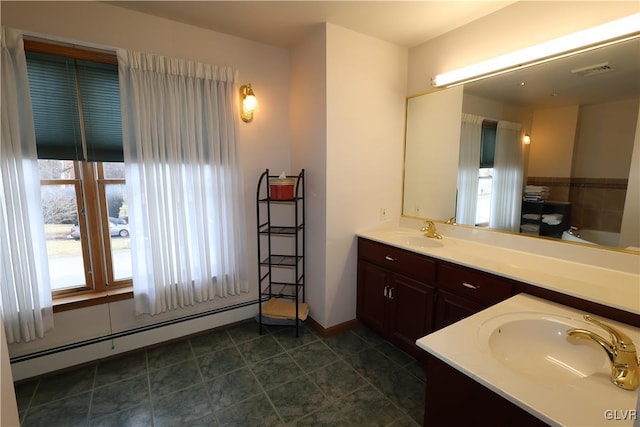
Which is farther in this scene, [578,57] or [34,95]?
[34,95]

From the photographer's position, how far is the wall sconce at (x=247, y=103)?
244 centimetres

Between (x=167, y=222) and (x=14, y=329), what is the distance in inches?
42.3

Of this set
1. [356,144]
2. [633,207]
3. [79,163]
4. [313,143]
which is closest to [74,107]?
[79,163]

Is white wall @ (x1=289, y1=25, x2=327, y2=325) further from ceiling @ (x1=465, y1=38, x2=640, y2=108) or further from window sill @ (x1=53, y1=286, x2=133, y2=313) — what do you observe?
window sill @ (x1=53, y1=286, x2=133, y2=313)

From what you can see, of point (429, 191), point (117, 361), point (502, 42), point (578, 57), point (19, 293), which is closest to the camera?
point (578, 57)

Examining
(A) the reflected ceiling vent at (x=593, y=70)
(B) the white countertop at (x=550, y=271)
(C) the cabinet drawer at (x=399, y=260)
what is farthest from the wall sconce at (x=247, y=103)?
(A) the reflected ceiling vent at (x=593, y=70)

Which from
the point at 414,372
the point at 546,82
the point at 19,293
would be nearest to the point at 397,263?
the point at 414,372

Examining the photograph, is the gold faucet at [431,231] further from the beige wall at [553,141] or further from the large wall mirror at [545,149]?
the beige wall at [553,141]

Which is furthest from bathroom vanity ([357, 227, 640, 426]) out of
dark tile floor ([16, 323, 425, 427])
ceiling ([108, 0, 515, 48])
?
ceiling ([108, 0, 515, 48])

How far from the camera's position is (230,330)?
2.60m

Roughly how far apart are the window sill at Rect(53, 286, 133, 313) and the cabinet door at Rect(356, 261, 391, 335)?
1.86m

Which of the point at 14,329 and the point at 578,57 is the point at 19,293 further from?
the point at 578,57

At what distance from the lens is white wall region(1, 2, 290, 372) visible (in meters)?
1.84

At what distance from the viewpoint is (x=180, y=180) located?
2.23 meters
